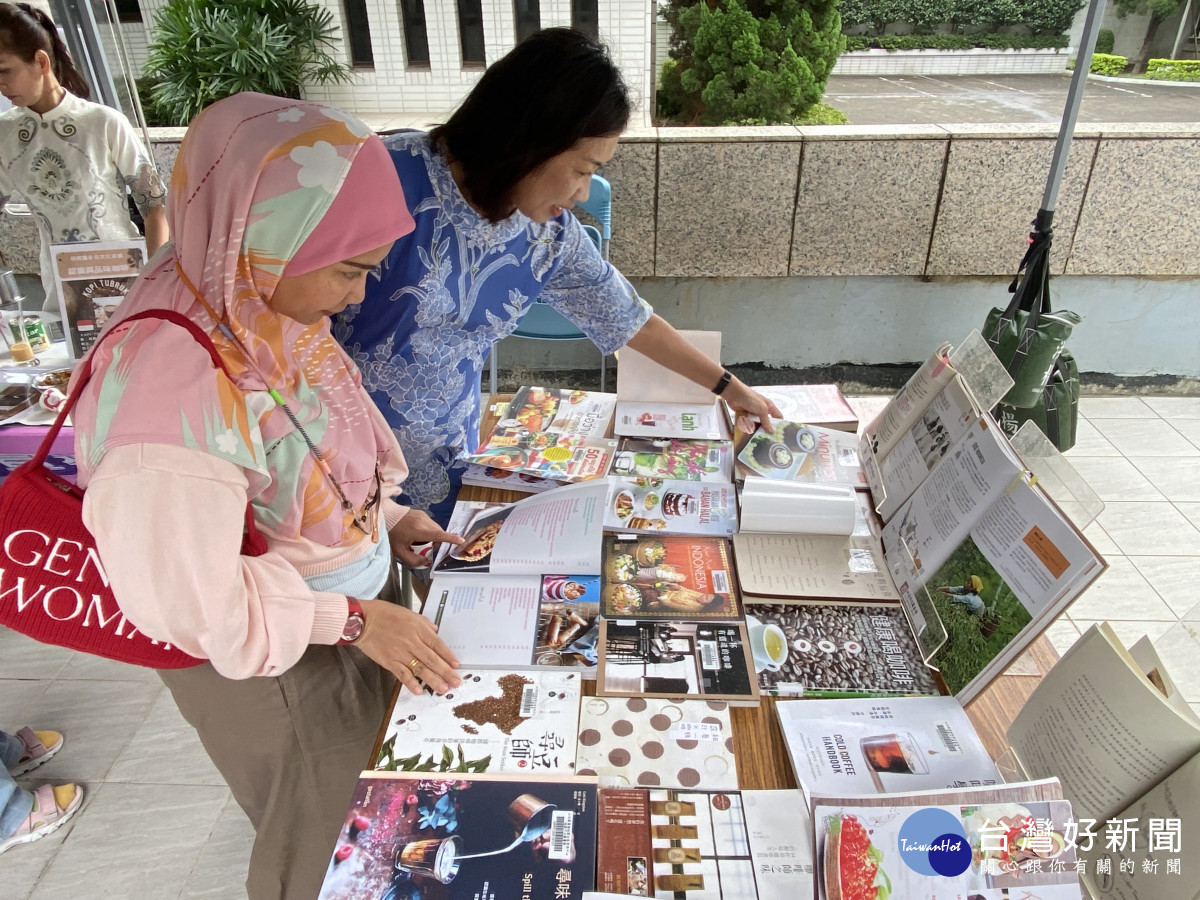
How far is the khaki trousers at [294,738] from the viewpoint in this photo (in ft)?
3.47

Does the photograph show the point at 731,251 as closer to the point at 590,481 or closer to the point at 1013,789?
the point at 590,481

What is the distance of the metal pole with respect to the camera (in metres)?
2.23

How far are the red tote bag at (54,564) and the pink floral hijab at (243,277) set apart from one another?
5 cm

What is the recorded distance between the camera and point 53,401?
6.20 ft

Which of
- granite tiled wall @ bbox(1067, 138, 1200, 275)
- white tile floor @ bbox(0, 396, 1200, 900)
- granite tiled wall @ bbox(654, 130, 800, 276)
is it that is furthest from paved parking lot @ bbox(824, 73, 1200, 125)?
white tile floor @ bbox(0, 396, 1200, 900)

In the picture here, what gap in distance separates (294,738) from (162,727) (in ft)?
4.41

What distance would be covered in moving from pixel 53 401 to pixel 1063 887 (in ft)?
7.53

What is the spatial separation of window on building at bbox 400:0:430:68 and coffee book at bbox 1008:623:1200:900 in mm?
11535

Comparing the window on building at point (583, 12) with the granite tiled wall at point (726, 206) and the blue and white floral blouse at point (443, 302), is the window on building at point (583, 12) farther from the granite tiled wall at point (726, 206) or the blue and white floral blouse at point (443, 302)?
the blue and white floral blouse at point (443, 302)

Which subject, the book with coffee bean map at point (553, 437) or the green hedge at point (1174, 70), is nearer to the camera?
the book with coffee bean map at point (553, 437)

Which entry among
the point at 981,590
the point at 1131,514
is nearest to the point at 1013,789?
the point at 981,590

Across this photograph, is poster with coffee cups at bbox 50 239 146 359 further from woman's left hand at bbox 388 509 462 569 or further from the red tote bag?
the red tote bag

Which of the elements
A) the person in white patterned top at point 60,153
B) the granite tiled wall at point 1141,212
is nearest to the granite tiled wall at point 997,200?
the granite tiled wall at point 1141,212

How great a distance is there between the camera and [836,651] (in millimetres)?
1103
